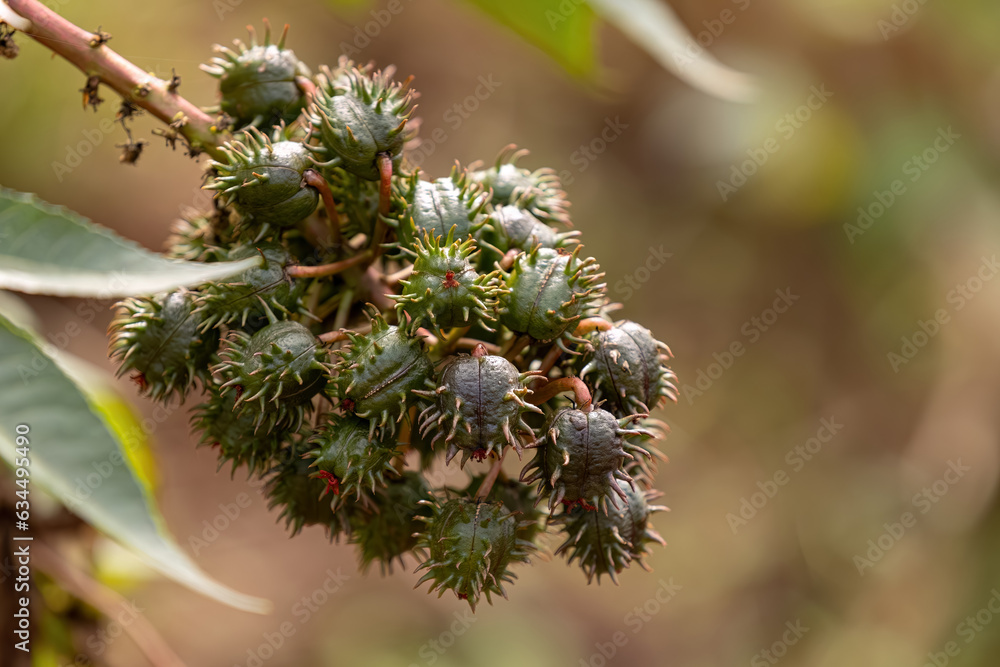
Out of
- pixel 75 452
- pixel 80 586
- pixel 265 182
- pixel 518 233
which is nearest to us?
pixel 75 452

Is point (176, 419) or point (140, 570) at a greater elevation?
point (140, 570)

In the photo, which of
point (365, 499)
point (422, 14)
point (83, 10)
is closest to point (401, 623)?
point (365, 499)

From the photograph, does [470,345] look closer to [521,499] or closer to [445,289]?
[445,289]

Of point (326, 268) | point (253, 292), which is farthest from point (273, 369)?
point (326, 268)

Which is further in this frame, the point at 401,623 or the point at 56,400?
the point at 401,623

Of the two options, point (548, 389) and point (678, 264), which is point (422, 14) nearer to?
point (678, 264)

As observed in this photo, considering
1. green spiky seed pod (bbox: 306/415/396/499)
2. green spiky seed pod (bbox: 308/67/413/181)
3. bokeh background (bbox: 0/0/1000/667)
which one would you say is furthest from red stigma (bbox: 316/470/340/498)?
bokeh background (bbox: 0/0/1000/667)

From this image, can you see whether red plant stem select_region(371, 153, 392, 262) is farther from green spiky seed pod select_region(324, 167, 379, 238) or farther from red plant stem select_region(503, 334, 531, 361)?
red plant stem select_region(503, 334, 531, 361)
